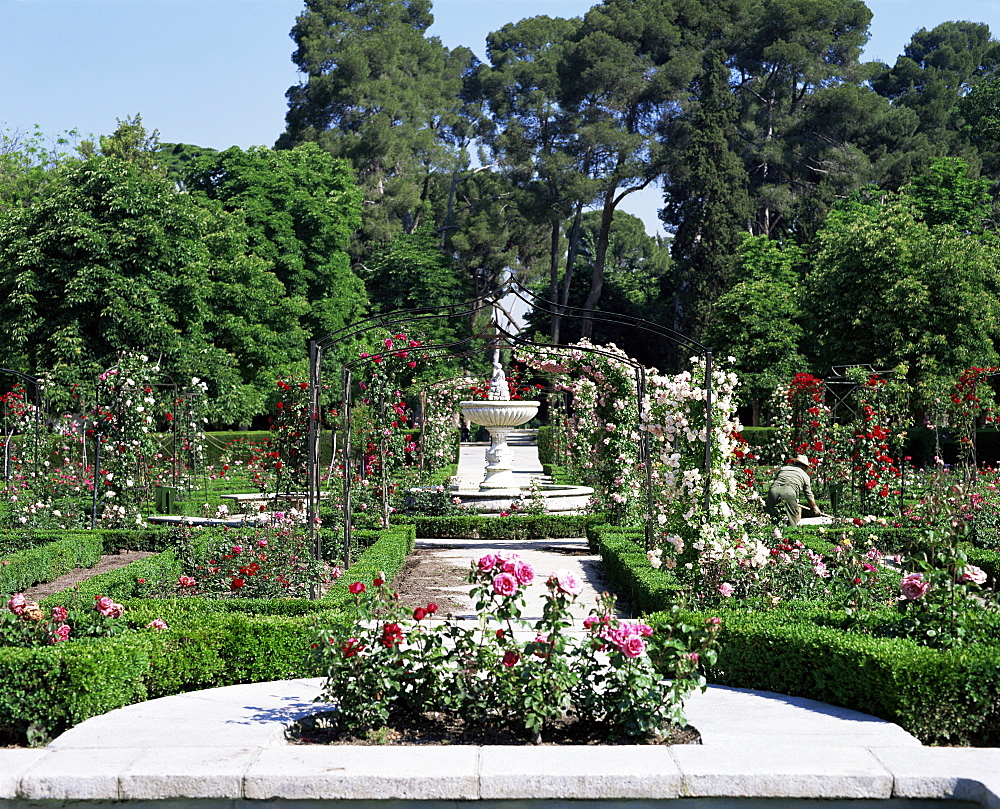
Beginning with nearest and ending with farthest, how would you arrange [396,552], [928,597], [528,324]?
1. [928,597]
2. [396,552]
3. [528,324]

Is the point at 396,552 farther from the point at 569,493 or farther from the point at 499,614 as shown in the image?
the point at 569,493

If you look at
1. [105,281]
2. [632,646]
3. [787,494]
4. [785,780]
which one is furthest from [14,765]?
[105,281]

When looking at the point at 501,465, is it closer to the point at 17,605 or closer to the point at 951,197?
the point at 17,605

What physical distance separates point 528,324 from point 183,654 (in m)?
41.0

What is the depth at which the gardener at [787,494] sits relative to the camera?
10.7 meters

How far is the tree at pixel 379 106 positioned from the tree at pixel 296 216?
7682 millimetres

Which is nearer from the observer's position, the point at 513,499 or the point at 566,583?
the point at 566,583

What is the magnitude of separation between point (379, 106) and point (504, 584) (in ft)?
130

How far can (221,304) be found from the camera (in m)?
26.7

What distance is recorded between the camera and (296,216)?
31734 millimetres

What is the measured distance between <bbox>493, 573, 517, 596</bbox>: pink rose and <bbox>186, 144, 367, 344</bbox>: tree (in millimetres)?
25303

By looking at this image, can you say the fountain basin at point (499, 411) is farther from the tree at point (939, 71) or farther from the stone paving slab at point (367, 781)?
the tree at point (939, 71)

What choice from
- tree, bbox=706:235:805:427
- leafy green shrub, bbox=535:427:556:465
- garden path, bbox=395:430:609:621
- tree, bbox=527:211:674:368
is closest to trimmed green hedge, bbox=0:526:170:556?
garden path, bbox=395:430:609:621

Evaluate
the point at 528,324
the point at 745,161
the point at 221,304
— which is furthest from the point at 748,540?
the point at 528,324
